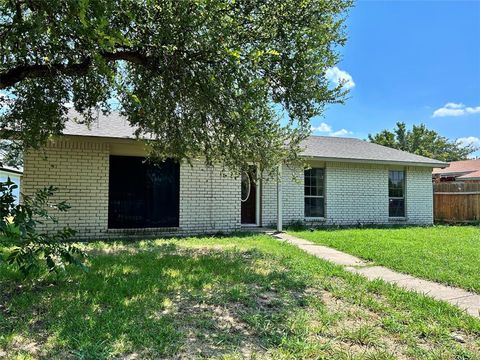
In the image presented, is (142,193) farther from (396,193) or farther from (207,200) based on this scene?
(396,193)

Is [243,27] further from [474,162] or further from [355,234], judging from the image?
[474,162]

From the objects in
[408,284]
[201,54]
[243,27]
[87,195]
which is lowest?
[408,284]

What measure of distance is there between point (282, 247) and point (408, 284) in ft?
11.8

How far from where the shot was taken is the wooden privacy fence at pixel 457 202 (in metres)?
16.9

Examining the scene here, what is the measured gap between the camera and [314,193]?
1400 cm

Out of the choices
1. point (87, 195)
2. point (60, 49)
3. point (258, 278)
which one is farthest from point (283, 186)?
point (60, 49)

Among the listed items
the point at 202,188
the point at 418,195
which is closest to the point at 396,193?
the point at 418,195

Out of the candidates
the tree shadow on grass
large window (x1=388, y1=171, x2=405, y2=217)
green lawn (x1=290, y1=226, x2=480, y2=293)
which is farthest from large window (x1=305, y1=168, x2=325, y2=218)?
the tree shadow on grass

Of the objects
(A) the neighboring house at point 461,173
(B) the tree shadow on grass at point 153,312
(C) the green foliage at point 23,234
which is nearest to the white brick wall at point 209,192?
(B) the tree shadow on grass at point 153,312

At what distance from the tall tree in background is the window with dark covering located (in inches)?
1351

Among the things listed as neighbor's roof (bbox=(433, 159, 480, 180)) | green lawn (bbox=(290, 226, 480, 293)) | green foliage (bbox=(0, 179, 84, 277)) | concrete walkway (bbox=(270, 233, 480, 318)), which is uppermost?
neighbor's roof (bbox=(433, 159, 480, 180))

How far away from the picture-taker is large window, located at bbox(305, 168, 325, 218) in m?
13.9

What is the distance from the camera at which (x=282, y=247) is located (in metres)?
8.91

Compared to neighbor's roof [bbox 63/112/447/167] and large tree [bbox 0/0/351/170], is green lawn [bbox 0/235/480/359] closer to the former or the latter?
large tree [bbox 0/0/351/170]
